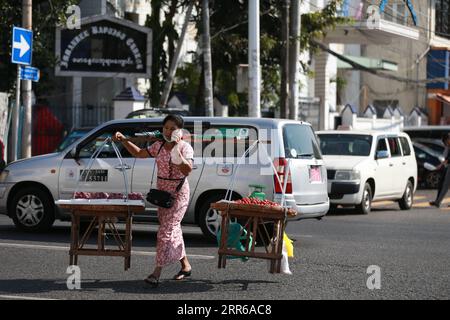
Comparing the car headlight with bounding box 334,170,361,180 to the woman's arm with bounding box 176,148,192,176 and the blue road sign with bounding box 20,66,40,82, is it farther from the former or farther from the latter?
the woman's arm with bounding box 176,148,192,176

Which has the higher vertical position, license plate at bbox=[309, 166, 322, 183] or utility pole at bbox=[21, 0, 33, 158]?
utility pole at bbox=[21, 0, 33, 158]

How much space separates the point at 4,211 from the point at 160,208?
5.54 m

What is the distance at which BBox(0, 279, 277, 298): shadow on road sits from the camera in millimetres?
9398

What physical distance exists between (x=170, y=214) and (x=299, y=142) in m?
4.36

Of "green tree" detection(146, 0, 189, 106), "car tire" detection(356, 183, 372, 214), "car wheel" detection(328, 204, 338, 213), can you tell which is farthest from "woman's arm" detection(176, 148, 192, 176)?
"green tree" detection(146, 0, 189, 106)

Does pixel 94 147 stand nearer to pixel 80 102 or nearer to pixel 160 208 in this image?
pixel 160 208

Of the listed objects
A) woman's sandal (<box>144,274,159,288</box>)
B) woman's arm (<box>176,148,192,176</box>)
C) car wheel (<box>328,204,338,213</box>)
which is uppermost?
woman's arm (<box>176,148,192,176</box>)

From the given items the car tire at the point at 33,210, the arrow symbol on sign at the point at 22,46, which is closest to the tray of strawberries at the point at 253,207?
the car tire at the point at 33,210

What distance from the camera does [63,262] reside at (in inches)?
444

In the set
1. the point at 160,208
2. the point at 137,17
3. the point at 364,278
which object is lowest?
the point at 364,278

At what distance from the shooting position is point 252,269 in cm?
1103

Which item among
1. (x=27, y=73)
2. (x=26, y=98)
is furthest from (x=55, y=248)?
(x=26, y=98)

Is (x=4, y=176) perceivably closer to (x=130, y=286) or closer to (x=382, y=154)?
(x=130, y=286)
